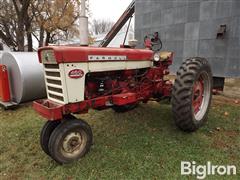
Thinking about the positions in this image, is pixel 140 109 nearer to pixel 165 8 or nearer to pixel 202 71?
pixel 202 71

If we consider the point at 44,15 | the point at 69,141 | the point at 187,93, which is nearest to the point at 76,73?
the point at 69,141

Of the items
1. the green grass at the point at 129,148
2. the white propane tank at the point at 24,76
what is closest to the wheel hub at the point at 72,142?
the green grass at the point at 129,148

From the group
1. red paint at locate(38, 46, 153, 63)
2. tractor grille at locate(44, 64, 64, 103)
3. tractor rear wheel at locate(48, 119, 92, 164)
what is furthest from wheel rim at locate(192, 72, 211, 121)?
tractor grille at locate(44, 64, 64, 103)

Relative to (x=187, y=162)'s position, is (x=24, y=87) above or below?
above

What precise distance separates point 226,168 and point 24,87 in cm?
449

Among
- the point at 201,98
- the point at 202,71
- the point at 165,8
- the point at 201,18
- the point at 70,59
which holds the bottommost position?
the point at 201,98

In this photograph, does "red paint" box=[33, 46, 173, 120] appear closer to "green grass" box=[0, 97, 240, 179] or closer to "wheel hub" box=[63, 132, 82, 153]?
"wheel hub" box=[63, 132, 82, 153]

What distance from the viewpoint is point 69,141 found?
276cm

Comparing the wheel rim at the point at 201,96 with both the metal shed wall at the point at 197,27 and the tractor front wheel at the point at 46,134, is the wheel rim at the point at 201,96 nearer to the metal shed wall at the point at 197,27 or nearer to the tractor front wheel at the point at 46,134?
the tractor front wheel at the point at 46,134

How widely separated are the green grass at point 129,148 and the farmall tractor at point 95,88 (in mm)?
207

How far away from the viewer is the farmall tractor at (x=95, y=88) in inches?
104

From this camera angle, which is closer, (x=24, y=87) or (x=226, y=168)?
(x=226, y=168)

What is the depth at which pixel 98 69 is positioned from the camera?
2.90m

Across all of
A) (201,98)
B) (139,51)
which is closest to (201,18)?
(201,98)
